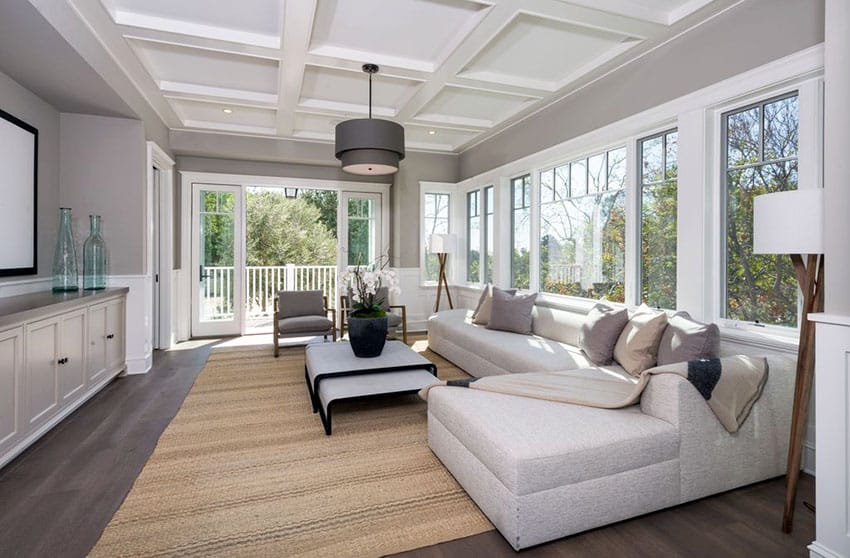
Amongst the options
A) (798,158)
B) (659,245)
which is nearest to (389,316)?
(659,245)

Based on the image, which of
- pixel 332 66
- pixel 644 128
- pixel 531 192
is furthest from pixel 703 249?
pixel 332 66

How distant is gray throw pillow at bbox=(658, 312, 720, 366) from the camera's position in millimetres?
2613

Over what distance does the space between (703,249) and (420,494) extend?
96.9 inches

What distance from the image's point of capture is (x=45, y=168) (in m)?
3.93

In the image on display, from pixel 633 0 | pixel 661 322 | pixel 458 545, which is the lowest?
pixel 458 545

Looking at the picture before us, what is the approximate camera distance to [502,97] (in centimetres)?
474

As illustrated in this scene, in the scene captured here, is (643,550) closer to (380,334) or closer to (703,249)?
(703,249)

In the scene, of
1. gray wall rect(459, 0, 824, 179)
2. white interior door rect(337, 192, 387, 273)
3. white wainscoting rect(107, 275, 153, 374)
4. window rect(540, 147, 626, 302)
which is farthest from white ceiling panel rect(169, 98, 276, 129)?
window rect(540, 147, 626, 302)

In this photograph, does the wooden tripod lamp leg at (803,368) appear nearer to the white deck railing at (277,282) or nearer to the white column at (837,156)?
the white column at (837,156)

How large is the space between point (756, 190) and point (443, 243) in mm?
4121

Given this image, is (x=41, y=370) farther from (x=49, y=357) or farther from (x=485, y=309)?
(x=485, y=309)

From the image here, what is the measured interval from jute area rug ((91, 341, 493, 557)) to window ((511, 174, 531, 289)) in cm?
257

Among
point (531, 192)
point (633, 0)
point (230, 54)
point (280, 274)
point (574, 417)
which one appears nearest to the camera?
point (574, 417)

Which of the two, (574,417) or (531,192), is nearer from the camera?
(574,417)
